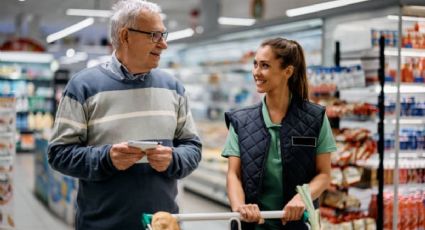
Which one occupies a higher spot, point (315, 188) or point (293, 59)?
point (293, 59)

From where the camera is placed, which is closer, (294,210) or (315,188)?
(294,210)

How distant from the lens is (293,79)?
8.98 ft

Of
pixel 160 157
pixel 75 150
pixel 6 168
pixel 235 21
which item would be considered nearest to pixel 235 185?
pixel 160 157

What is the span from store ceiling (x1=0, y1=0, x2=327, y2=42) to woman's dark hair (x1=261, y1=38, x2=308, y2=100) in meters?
9.40

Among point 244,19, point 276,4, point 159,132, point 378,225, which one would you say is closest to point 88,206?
point 159,132

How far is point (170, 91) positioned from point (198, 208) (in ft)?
20.8

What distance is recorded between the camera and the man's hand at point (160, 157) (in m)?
2.26

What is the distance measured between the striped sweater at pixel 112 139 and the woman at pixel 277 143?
281 mm

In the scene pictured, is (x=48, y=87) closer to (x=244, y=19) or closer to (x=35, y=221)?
(x=244, y=19)

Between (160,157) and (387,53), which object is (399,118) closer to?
(387,53)

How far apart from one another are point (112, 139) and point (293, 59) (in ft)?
3.01

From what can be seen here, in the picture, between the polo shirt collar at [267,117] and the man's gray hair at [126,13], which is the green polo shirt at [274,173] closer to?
the polo shirt collar at [267,117]

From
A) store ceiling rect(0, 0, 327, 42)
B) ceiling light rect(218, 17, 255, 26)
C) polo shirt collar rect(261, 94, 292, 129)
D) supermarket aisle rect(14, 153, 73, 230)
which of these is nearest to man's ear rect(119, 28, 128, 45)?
polo shirt collar rect(261, 94, 292, 129)

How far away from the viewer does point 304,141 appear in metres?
2.62
